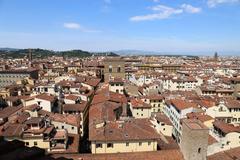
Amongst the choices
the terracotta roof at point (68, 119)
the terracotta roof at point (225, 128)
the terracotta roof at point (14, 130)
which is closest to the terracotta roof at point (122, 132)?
the terracotta roof at point (68, 119)

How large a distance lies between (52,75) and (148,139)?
3123 inches

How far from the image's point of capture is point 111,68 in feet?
289

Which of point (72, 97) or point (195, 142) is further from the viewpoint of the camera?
point (72, 97)

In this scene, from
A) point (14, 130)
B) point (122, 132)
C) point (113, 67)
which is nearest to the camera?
point (122, 132)

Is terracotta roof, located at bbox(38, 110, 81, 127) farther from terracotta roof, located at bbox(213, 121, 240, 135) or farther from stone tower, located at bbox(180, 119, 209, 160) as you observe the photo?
terracotta roof, located at bbox(213, 121, 240, 135)

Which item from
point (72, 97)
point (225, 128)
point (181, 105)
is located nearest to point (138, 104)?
point (181, 105)

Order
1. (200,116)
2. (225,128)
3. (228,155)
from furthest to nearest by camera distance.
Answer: (200,116) < (225,128) < (228,155)

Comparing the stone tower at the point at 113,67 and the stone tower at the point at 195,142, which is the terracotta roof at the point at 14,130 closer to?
the stone tower at the point at 195,142

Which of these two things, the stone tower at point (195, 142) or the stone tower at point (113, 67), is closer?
the stone tower at point (195, 142)

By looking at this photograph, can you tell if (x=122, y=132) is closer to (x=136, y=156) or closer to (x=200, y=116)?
(x=136, y=156)

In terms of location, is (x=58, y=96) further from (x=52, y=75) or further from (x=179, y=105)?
(x=52, y=75)

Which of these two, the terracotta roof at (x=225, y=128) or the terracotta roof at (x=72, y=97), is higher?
the terracotta roof at (x=72, y=97)

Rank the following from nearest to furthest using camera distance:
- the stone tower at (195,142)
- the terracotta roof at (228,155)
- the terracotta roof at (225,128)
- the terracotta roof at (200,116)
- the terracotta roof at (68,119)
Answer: the stone tower at (195,142) → the terracotta roof at (228,155) → the terracotta roof at (225,128) → the terracotta roof at (68,119) → the terracotta roof at (200,116)

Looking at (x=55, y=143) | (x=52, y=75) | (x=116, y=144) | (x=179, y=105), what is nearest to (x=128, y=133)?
(x=116, y=144)
